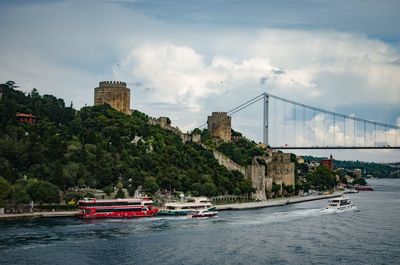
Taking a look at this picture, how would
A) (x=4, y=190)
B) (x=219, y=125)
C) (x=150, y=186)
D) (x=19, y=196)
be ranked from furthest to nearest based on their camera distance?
1. (x=219, y=125)
2. (x=150, y=186)
3. (x=19, y=196)
4. (x=4, y=190)

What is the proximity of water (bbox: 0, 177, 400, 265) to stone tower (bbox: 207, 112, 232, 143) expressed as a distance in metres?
39.4

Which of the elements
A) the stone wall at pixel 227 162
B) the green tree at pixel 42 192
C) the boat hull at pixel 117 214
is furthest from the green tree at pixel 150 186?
the stone wall at pixel 227 162

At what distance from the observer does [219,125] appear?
290ft

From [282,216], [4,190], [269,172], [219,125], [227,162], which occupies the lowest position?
[282,216]

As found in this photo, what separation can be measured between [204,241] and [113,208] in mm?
14473

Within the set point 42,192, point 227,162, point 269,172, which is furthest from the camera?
point 269,172

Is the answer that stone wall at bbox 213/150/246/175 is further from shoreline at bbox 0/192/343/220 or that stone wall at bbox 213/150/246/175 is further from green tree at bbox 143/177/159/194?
green tree at bbox 143/177/159/194

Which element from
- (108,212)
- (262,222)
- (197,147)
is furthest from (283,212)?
(197,147)

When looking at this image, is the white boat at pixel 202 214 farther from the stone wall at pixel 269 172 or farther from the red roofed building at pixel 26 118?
the red roofed building at pixel 26 118

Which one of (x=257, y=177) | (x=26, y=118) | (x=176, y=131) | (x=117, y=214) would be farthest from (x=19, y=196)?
(x=176, y=131)

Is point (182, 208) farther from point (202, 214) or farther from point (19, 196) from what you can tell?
point (19, 196)

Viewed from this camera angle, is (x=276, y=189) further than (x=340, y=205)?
Yes

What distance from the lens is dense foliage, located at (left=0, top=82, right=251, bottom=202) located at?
2098 inches

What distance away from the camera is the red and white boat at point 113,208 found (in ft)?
157
